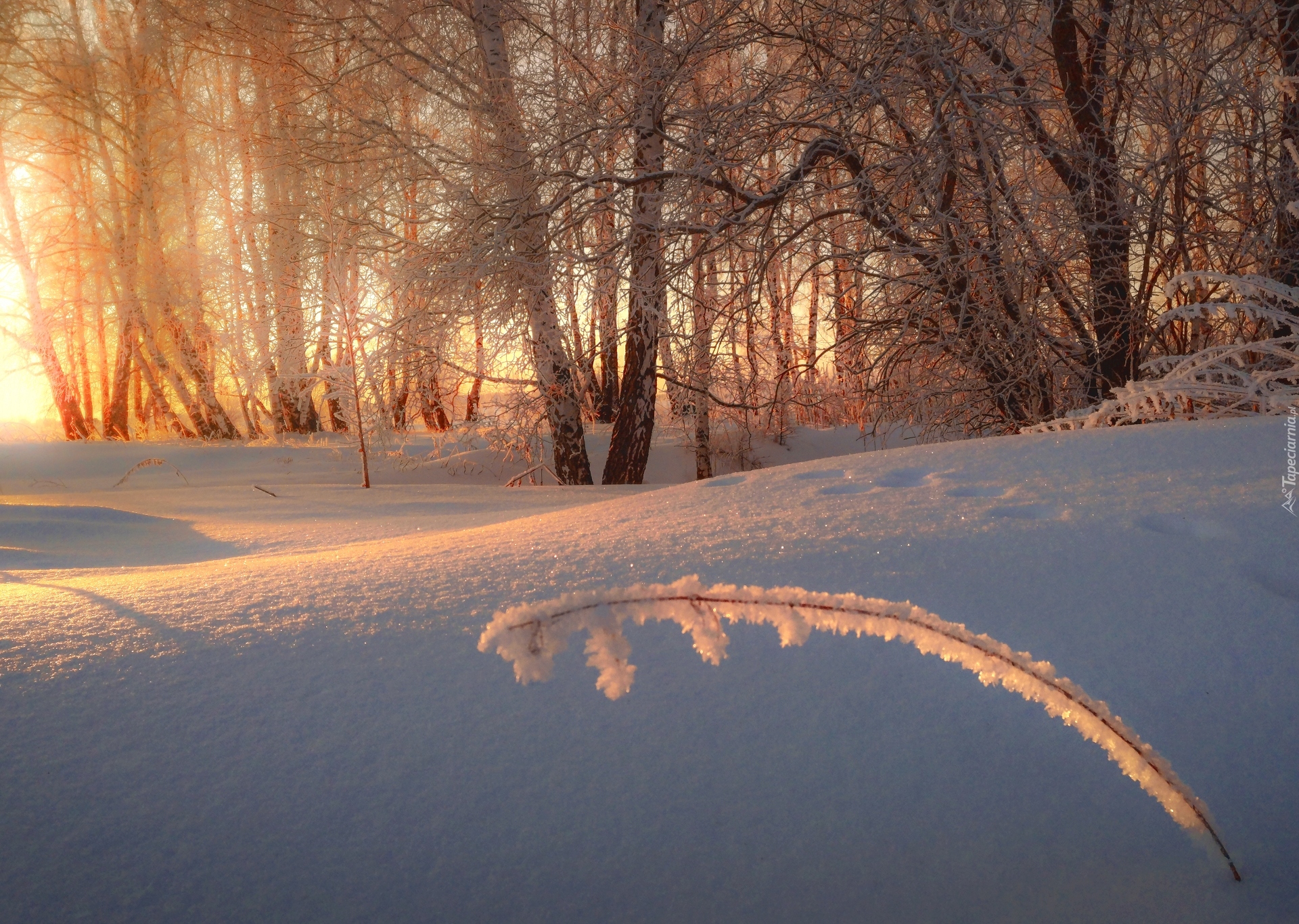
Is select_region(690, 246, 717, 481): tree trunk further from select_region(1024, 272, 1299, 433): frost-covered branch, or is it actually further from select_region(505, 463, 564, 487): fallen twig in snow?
select_region(1024, 272, 1299, 433): frost-covered branch

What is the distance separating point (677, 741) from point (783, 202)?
4.20 m

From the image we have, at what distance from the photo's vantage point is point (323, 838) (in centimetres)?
91

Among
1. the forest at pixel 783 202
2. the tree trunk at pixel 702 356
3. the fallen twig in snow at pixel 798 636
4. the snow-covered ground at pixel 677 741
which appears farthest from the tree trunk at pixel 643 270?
the fallen twig in snow at pixel 798 636

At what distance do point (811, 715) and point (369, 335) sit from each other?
6.16 metres

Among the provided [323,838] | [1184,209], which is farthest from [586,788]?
[1184,209]

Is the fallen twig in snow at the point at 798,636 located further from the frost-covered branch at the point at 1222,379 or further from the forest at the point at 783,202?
the forest at the point at 783,202

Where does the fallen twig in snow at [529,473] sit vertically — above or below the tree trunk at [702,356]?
below

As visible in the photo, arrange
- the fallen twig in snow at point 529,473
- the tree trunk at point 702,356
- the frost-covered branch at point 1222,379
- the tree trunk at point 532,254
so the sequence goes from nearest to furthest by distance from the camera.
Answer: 1. the frost-covered branch at point 1222,379
2. the tree trunk at point 702,356
3. the tree trunk at point 532,254
4. the fallen twig in snow at point 529,473

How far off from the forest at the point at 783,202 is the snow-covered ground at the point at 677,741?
188 cm

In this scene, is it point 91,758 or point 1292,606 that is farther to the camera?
point 1292,606

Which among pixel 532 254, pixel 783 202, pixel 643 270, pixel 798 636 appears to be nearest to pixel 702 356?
pixel 643 270

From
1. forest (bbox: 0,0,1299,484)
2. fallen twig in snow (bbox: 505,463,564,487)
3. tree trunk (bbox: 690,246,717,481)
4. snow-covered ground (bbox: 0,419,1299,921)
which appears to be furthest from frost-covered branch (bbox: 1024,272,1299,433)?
fallen twig in snow (bbox: 505,463,564,487)

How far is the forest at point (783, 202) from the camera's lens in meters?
4.30

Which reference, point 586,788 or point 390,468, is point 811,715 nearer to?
point 586,788
